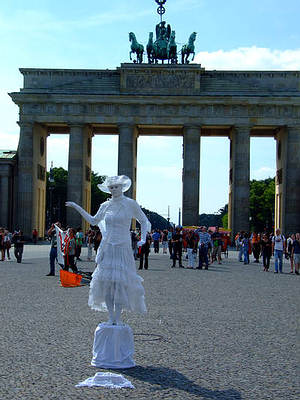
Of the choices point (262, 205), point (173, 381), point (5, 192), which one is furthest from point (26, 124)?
point (173, 381)

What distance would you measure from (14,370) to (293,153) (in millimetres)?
64208

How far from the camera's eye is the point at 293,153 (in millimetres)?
70875

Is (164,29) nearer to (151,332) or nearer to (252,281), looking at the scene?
(252,281)

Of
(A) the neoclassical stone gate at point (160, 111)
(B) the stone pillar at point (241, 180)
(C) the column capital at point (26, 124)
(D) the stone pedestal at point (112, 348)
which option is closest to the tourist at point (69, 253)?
(D) the stone pedestal at point (112, 348)

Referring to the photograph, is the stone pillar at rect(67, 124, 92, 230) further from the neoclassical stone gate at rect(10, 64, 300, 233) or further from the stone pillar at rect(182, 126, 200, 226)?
the stone pillar at rect(182, 126, 200, 226)

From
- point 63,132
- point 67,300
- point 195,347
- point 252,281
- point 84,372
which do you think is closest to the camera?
point 84,372

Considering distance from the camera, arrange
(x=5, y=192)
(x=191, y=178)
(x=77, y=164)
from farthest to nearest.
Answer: (x=5, y=192) → (x=77, y=164) → (x=191, y=178)

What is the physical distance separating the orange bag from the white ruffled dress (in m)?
12.2

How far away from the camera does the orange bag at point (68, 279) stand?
72.9 feet

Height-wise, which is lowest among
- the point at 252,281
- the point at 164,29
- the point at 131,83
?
the point at 252,281

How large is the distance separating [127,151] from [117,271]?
206 ft

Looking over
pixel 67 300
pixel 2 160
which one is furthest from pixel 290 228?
pixel 67 300

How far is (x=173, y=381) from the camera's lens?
8.80 meters

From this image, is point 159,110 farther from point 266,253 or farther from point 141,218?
point 141,218
